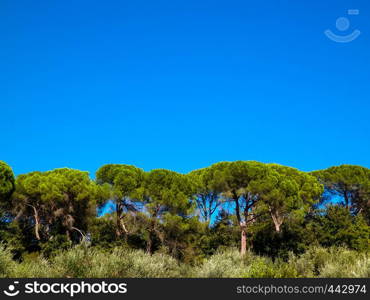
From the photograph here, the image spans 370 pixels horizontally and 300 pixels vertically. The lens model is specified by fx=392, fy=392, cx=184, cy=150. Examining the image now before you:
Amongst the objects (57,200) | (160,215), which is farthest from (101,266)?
(57,200)

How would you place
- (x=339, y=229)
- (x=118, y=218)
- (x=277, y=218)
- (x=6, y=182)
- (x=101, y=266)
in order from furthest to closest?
(x=277, y=218)
(x=339, y=229)
(x=118, y=218)
(x=6, y=182)
(x=101, y=266)

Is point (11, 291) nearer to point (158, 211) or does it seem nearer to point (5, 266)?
point (5, 266)

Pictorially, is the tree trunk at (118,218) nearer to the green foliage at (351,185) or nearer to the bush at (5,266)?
the bush at (5,266)

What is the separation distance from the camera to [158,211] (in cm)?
2934

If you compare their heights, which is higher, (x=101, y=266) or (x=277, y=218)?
(x=277, y=218)

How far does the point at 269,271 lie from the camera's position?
1419 cm

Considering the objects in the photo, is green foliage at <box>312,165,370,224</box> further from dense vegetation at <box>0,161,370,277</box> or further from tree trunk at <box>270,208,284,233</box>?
tree trunk at <box>270,208,284,233</box>

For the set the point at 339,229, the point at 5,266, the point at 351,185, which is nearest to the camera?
the point at 5,266

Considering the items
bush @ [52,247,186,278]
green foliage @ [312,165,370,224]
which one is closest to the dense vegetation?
green foliage @ [312,165,370,224]

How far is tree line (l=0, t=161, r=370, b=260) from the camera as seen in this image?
2891 cm

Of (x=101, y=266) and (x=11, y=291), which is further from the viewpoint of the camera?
(x=101, y=266)

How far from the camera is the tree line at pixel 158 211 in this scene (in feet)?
94.8

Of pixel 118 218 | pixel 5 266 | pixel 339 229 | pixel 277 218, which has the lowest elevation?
pixel 5 266

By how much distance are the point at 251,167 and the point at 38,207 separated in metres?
16.7
